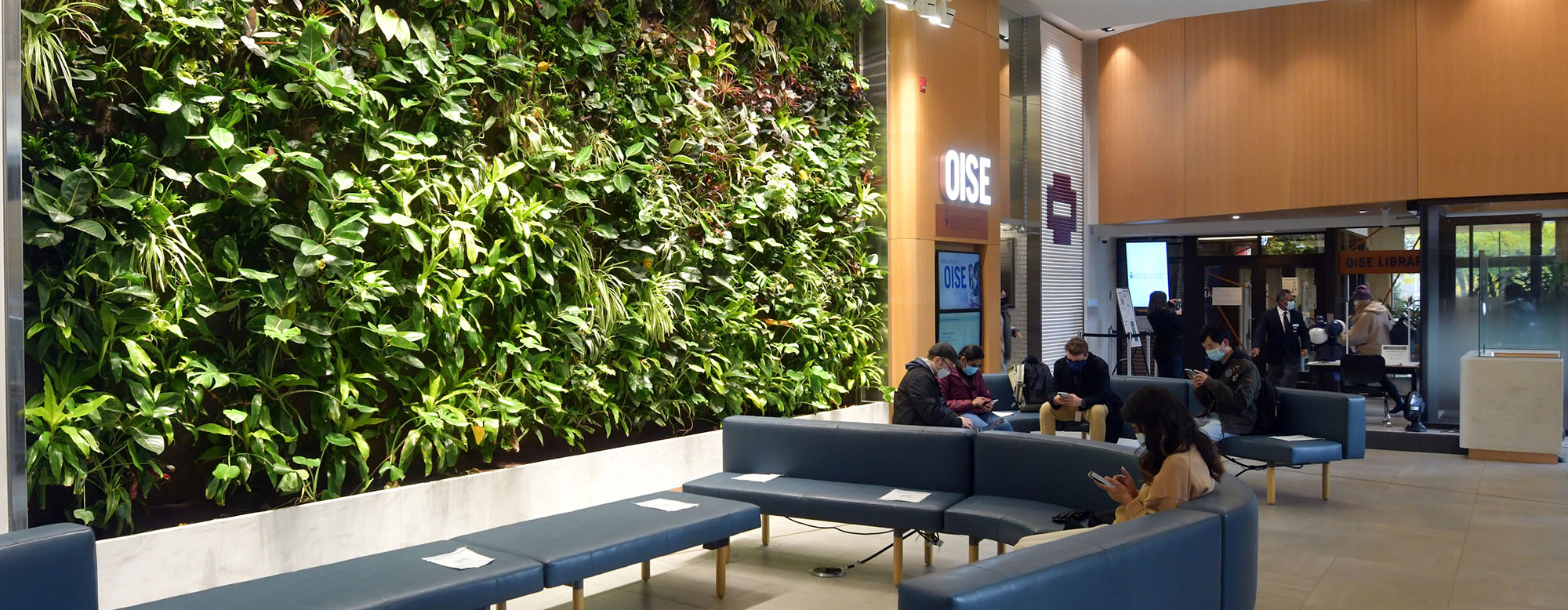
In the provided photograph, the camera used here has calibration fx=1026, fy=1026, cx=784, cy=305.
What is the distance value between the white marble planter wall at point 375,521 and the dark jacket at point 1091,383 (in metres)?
2.78

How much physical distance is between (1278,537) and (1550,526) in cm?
171

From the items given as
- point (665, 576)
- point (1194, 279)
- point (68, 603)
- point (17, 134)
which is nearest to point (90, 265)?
point (17, 134)

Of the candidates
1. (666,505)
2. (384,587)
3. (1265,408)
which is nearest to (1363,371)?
(1265,408)

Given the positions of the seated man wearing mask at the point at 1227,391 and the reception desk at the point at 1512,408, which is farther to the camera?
the reception desk at the point at 1512,408

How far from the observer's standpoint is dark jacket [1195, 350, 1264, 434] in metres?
6.94

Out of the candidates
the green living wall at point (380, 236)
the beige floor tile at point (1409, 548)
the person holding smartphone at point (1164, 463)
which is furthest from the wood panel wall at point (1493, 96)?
the person holding smartphone at point (1164, 463)

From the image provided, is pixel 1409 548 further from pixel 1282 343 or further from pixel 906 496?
pixel 1282 343

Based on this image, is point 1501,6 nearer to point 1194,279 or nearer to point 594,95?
point 1194,279

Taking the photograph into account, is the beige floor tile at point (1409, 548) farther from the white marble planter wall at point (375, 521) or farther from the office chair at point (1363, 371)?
the office chair at point (1363, 371)

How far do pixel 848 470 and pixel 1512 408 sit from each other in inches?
251

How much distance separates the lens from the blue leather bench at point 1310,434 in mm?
6637

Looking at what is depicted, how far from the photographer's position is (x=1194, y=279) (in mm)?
14133

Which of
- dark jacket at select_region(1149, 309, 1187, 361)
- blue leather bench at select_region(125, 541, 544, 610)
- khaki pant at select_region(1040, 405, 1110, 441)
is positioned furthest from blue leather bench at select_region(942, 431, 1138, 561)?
dark jacket at select_region(1149, 309, 1187, 361)

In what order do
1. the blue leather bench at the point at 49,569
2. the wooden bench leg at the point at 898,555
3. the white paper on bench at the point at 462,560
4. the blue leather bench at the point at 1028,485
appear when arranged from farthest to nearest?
the wooden bench leg at the point at 898,555 → the blue leather bench at the point at 1028,485 → the white paper on bench at the point at 462,560 → the blue leather bench at the point at 49,569
